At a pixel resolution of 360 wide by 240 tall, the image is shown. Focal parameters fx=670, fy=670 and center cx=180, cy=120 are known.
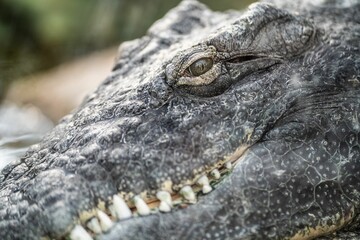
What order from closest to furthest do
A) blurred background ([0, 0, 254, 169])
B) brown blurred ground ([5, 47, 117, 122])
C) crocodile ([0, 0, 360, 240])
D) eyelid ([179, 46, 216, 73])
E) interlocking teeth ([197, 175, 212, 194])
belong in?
crocodile ([0, 0, 360, 240]) < interlocking teeth ([197, 175, 212, 194]) < eyelid ([179, 46, 216, 73]) < brown blurred ground ([5, 47, 117, 122]) < blurred background ([0, 0, 254, 169])

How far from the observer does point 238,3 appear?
11.1 metres

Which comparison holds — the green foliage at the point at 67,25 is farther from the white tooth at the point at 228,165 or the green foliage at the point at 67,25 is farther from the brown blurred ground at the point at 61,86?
the white tooth at the point at 228,165

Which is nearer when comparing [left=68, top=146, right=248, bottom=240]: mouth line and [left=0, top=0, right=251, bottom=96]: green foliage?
[left=68, top=146, right=248, bottom=240]: mouth line

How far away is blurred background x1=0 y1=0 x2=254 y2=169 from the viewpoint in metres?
8.59

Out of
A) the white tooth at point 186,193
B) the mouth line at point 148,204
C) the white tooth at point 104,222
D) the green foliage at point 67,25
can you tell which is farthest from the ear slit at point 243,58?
the green foliage at point 67,25

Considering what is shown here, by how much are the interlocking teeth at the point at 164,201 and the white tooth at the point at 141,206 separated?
0.25ft

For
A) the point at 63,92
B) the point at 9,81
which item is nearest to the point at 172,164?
the point at 63,92

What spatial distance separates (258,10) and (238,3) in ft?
23.1

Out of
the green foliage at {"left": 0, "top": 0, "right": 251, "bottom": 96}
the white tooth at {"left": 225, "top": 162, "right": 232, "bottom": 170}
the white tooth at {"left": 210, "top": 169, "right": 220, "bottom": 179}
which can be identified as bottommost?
the white tooth at {"left": 210, "top": 169, "right": 220, "bottom": 179}

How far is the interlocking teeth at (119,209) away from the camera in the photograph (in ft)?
11.1

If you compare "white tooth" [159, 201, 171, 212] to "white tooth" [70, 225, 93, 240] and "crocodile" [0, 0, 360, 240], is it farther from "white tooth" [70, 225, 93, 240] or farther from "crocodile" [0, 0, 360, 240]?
"white tooth" [70, 225, 93, 240]

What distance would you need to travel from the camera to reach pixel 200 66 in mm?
3875

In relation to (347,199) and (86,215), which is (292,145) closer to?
(347,199)

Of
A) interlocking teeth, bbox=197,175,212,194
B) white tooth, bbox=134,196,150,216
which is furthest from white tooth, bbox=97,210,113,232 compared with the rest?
interlocking teeth, bbox=197,175,212,194
